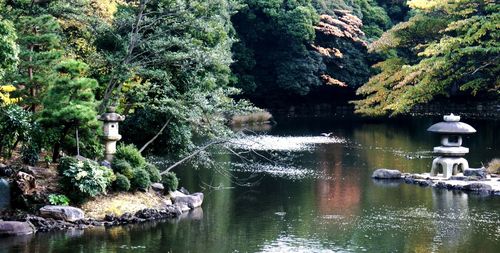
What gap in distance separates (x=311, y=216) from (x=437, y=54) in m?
10.3

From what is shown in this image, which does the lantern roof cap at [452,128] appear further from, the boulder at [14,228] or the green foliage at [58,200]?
the boulder at [14,228]

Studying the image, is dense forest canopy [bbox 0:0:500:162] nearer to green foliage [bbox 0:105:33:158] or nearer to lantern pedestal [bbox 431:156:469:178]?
green foliage [bbox 0:105:33:158]

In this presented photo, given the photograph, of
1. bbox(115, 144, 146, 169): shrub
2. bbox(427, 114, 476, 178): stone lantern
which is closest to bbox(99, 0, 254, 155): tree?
bbox(115, 144, 146, 169): shrub

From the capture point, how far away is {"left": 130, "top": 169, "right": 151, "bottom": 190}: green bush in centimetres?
1912

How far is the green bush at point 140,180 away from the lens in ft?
62.7

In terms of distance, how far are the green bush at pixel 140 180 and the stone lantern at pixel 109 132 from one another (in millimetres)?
937

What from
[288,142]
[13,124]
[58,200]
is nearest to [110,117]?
[13,124]

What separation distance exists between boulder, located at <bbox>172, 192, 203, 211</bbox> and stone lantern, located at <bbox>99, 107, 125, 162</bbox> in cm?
198

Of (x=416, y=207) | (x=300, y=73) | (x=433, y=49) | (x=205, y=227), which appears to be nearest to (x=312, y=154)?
(x=433, y=49)

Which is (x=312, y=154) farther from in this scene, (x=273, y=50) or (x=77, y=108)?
(x=273, y=50)

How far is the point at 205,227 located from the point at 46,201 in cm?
354

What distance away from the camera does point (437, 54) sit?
26562 mm

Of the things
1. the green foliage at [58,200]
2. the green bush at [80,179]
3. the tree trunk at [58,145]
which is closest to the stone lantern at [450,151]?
the green bush at [80,179]

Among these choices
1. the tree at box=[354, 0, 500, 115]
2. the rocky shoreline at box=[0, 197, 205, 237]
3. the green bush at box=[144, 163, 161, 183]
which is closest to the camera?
the rocky shoreline at box=[0, 197, 205, 237]
